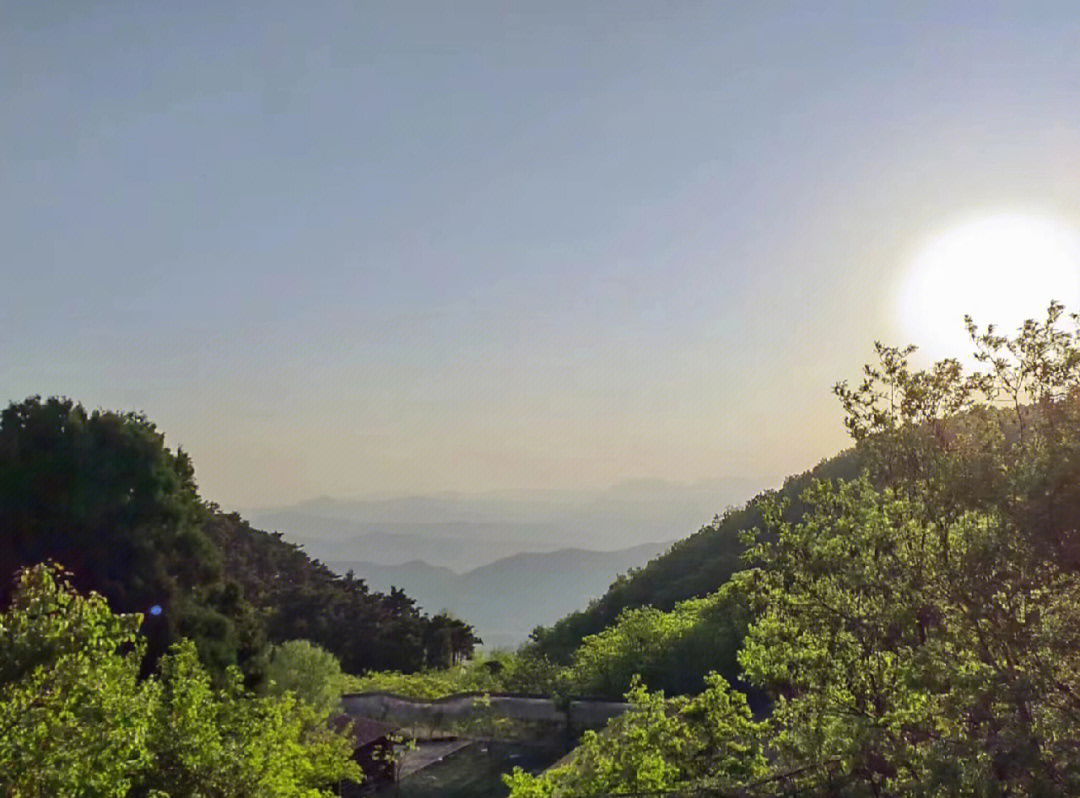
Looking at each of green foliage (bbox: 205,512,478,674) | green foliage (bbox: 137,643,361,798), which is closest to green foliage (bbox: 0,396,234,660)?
green foliage (bbox: 137,643,361,798)

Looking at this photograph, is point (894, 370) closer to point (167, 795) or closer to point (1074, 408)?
point (1074, 408)

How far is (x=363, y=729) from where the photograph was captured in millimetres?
36406

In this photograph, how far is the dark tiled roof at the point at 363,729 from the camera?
34875 millimetres

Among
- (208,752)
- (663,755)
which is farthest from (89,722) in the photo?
(663,755)

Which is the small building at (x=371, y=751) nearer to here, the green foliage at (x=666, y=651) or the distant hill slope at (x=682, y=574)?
the green foliage at (x=666, y=651)

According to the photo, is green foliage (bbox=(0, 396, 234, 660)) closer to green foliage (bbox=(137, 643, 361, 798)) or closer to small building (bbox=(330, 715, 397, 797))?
small building (bbox=(330, 715, 397, 797))

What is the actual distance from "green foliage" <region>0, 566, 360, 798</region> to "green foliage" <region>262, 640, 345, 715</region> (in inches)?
709

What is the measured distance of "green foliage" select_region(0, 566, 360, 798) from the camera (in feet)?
33.9

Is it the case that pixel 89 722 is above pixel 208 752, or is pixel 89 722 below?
above

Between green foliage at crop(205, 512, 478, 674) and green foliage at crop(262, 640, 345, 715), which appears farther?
green foliage at crop(205, 512, 478, 674)

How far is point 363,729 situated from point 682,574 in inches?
1423

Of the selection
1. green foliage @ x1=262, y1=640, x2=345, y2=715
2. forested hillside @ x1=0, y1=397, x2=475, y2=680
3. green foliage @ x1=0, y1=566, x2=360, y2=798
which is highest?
forested hillside @ x1=0, y1=397, x2=475, y2=680

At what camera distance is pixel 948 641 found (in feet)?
36.8

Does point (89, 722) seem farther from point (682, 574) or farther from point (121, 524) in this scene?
point (682, 574)
